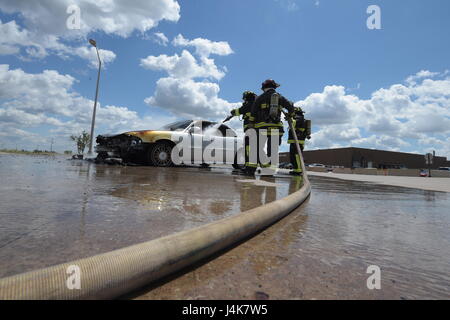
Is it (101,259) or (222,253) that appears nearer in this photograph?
(101,259)

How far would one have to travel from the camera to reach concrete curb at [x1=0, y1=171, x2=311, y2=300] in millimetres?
655

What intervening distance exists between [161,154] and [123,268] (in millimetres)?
7135

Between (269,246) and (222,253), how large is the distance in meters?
0.29

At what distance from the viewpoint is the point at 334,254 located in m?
1.31

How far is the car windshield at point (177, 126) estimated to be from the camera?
7909mm

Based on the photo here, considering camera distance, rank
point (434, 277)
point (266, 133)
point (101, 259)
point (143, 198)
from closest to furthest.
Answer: point (101, 259), point (434, 277), point (143, 198), point (266, 133)

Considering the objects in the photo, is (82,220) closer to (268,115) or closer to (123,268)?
(123,268)

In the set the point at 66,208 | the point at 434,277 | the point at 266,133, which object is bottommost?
the point at 434,277

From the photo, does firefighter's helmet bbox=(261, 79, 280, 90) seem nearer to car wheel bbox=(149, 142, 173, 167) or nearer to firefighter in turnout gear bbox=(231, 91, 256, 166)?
firefighter in turnout gear bbox=(231, 91, 256, 166)

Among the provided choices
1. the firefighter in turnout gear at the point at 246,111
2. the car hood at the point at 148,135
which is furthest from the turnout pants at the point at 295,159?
the car hood at the point at 148,135

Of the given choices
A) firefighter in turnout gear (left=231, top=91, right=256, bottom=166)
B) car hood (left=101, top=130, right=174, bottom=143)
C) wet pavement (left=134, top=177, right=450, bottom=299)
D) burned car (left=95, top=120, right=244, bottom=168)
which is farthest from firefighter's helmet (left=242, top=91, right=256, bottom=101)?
wet pavement (left=134, top=177, right=450, bottom=299)

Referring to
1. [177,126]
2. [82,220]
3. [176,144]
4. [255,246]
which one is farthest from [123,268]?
[177,126]

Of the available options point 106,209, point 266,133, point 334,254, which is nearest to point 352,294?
point 334,254
